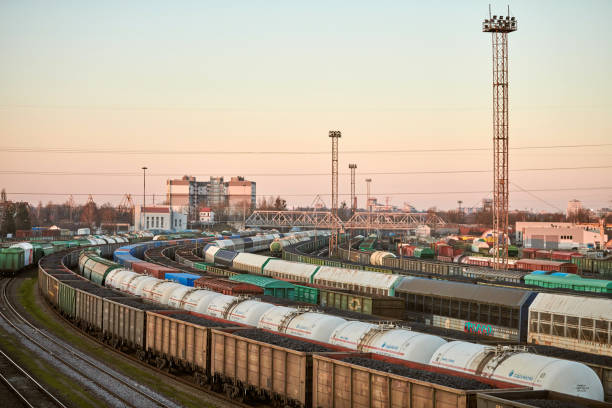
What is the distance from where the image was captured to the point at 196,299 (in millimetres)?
31000

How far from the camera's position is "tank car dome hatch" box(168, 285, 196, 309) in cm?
3251

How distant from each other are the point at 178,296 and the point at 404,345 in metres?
17.2

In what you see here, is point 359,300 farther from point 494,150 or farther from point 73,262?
point 73,262

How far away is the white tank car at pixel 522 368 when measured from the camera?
15.4m

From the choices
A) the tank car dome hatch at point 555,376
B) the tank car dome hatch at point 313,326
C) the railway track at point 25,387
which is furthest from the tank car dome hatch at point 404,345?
the railway track at point 25,387

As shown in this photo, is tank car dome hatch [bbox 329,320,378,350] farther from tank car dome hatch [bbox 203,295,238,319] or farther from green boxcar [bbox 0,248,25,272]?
green boxcar [bbox 0,248,25,272]

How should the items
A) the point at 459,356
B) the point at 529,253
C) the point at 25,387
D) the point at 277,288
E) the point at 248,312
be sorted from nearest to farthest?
the point at 459,356
the point at 25,387
the point at 248,312
the point at 277,288
the point at 529,253

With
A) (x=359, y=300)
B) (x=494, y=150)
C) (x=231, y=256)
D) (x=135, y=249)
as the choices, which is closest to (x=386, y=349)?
(x=359, y=300)

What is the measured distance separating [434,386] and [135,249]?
80011 millimetres

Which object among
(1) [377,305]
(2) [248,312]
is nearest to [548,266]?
(1) [377,305]

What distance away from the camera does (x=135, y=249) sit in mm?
89438

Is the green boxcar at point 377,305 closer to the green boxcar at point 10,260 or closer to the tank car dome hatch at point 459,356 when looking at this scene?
the tank car dome hatch at point 459,356

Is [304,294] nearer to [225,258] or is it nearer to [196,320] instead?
[196,320]

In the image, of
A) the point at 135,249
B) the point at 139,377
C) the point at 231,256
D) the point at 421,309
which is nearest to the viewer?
the point at 139,377
